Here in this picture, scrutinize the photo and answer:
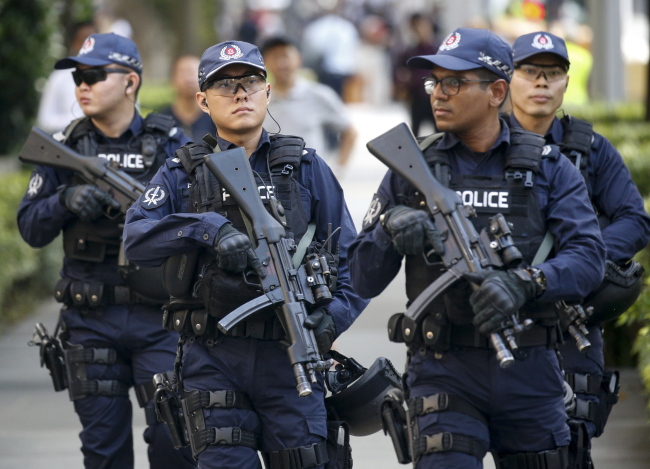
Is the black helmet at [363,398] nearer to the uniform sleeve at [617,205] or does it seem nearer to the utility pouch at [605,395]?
the utility pouch at [605,395]

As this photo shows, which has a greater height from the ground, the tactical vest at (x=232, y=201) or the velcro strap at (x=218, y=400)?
the tactical vest at (x=232, y=201)

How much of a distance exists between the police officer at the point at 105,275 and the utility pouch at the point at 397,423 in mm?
1327

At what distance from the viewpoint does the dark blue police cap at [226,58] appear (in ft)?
14.1

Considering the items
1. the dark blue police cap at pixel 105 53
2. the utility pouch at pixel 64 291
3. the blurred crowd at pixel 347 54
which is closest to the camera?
the utility pouch at pixel 64 291

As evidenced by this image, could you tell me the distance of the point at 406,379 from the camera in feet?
14.0

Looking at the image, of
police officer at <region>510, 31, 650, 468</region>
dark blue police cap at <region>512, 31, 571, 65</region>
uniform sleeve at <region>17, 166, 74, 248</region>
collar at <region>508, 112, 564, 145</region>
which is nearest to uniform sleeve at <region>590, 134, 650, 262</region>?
police officer at <region>510, 31, 650, 468</region>

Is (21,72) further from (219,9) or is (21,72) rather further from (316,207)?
(219,9)

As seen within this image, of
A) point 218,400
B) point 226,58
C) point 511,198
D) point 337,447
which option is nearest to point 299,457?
point 337,447

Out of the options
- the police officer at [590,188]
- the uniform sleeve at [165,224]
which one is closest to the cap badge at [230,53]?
the uniform sleeve at [165,224]

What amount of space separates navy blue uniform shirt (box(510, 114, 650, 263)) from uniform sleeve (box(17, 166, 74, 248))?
199cm

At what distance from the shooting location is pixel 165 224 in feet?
13.7

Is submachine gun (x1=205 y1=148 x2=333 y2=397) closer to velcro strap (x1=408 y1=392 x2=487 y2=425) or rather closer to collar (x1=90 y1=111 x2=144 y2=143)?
velcro strap (x1=408 y1=392 x2=487 y2=425)

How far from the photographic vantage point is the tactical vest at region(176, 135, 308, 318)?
4.21 m

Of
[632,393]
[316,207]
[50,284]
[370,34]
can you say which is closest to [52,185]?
[316,207]
